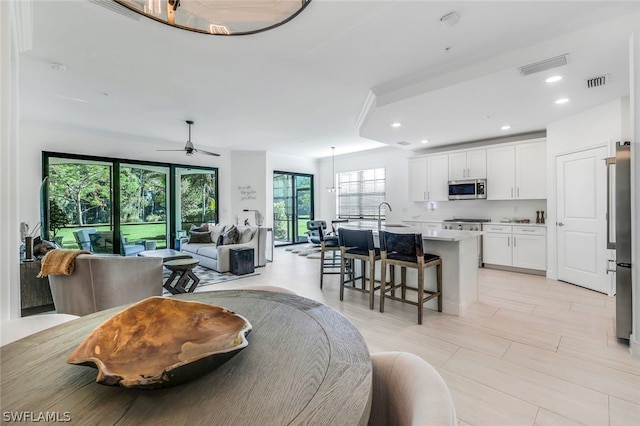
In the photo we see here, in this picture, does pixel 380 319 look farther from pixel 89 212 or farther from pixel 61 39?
pixel 89 212

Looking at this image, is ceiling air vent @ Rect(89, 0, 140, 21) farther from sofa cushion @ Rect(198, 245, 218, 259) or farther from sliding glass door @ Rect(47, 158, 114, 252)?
sliding glass door @ Rect(47, 158, 114, 252)

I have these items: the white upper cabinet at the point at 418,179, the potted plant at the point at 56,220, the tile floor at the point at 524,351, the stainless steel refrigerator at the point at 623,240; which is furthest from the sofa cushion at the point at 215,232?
the stainless steel refrigerator at the point at 623,240

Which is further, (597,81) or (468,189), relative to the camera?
(468,189)

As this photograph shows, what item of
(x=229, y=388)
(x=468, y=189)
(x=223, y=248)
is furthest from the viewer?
(x=468, y=189)

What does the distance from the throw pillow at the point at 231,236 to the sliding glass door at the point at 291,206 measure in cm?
271

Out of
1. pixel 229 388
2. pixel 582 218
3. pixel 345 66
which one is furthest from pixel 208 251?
pixel 582 218

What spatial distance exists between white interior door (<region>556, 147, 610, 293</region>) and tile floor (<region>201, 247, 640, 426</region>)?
298 mm

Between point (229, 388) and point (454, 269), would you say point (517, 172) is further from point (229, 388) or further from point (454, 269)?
point (229, 388)

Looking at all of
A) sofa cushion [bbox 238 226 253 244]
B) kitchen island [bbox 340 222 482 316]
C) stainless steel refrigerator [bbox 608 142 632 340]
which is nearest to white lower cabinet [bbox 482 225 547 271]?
Answer: kitchen island [bbox 340 222 482 316]

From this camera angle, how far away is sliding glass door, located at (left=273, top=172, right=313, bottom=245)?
8.56 m

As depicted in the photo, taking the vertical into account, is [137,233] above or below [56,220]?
below

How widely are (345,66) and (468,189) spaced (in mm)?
3991

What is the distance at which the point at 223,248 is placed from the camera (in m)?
5.24

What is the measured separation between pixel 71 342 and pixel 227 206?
7034mm
